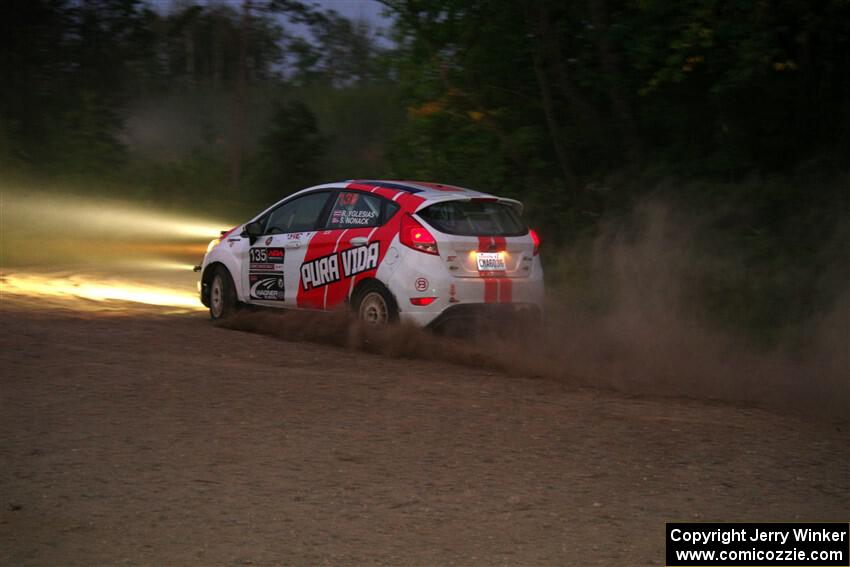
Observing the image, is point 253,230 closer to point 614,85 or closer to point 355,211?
point 355,211

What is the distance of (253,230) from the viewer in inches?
487

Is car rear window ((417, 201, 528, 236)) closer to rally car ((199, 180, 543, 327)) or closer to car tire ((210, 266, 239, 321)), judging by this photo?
rally car ((199, 180, 543, 327))

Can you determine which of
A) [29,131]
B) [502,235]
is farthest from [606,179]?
[29,131]

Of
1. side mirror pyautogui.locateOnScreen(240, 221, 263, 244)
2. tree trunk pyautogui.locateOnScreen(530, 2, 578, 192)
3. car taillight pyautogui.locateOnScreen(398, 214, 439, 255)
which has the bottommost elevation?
car taillight pyautogui.locateOnScreen(398, 214, 439, 255)

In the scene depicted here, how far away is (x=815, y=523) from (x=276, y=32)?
34.0 meters

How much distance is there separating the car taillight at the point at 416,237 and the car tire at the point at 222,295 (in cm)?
284

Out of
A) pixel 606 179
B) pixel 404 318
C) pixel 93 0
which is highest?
pixel 93 0

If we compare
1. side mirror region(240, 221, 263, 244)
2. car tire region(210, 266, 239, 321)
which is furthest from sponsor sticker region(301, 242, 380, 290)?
car tire region(210, 266, 239, 321)

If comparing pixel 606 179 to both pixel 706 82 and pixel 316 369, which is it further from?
pixel 316 369

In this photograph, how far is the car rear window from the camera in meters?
10.6

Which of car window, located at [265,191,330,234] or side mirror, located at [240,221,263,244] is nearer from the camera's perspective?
car window, located at [265,191,330,234]

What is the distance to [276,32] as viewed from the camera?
3728 cm

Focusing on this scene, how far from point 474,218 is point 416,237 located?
0.70 m

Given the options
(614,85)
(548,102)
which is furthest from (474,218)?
(548,102)
